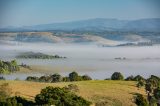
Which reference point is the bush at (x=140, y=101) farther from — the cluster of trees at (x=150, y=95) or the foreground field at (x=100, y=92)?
the foreground field at (x=100, y=92)

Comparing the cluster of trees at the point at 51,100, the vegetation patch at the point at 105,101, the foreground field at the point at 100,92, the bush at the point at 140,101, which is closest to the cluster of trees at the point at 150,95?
the bush at the point at 140,101

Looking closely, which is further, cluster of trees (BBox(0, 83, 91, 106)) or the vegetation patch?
the vegetation patch

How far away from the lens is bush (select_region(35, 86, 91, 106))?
71.2m

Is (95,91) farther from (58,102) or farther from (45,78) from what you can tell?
(45,78)

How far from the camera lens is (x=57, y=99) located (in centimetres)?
7288

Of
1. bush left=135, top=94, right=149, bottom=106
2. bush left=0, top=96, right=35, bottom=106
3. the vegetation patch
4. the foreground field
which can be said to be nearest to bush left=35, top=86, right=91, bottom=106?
bush left=0, top=96, right=35, bottom=106

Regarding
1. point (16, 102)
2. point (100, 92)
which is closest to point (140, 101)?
point (100, 92)

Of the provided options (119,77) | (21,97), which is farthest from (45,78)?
(21,97)

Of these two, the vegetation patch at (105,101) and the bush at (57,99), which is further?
the vegetation patch at (105,101)

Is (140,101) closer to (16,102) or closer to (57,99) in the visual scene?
(57,99)

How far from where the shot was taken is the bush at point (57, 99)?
71.2 m

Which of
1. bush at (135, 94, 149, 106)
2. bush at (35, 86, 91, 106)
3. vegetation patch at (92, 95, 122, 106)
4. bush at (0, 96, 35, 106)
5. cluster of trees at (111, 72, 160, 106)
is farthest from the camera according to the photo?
cluster of trees at (111, 72, 160, 106)

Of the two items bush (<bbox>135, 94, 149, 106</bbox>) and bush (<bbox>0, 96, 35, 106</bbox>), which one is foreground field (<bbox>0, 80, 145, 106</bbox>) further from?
bush (<bbox>0, 96, 35, 106</bbox>)

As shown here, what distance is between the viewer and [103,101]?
85.8 metres
